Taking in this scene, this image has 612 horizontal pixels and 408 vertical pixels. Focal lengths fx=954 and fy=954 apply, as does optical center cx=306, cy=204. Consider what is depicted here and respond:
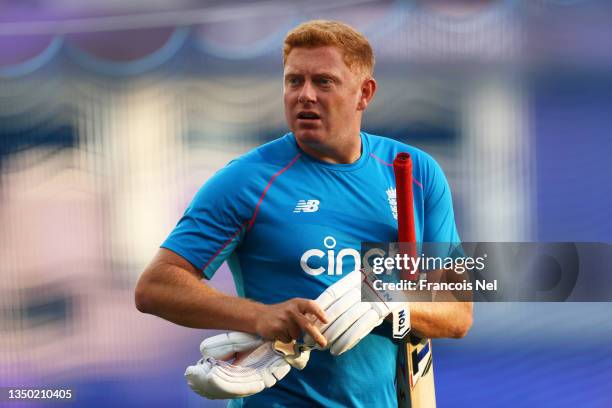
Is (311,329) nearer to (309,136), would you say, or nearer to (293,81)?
(309,136)

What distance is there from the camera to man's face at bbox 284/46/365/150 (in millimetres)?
2150

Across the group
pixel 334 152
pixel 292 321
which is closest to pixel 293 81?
pixel 334 152

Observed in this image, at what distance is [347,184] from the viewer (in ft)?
7.24

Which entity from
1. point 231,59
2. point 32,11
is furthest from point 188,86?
point 32,11

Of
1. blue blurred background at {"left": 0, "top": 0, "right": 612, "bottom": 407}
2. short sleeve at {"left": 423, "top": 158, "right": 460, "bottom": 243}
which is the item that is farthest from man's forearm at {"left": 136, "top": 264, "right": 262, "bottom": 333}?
blue blurred background at {"left": 0, "top": 0, "right": 612, "bottom": 407}

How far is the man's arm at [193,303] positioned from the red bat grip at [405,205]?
35cm

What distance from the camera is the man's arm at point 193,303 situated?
2.00 m

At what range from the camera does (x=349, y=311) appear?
6.50 ft

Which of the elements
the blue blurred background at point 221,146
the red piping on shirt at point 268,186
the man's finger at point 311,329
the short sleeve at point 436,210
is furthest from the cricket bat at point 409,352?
the blue blurred background at point 221,146

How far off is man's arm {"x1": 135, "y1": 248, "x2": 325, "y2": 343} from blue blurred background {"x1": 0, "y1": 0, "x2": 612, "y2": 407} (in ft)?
4.18

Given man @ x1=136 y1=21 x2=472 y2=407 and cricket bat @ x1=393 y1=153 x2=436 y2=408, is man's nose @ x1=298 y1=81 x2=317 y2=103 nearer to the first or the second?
man @ x1=136 y1=21 x2=472 y2=407

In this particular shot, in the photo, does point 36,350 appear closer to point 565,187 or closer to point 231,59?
point 231,59

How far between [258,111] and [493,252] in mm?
940

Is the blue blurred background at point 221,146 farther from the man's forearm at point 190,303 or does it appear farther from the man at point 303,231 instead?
the man's forearm at point 190,303
